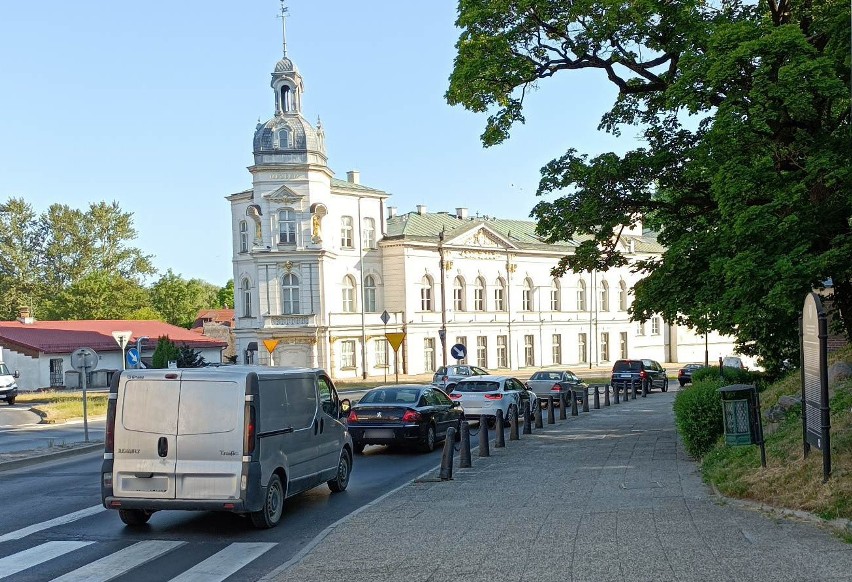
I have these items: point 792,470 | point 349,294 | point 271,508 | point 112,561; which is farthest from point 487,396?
point 349,294

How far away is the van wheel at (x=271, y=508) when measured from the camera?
35.6 ft

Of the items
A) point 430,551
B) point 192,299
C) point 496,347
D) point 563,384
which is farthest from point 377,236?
point 430,551

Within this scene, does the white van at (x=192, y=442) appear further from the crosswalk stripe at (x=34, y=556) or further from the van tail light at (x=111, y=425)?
the crosswalk stripe at (x=34, y=556)

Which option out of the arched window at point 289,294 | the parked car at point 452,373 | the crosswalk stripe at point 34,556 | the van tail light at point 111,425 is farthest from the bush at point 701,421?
the arched window at point 289,294

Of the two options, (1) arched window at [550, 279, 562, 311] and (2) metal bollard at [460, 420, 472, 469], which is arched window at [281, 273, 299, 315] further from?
(2) metal bollard at [460, 420, 472, 469]

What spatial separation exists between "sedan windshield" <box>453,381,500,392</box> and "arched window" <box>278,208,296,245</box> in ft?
109

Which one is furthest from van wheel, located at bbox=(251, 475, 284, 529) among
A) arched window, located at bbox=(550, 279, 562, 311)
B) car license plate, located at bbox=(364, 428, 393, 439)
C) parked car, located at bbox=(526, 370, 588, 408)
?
arched window, located at bbox=(550, 279, 562, 311)

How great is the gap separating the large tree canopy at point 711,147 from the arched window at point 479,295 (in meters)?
43.8

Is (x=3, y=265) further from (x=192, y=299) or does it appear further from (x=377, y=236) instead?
(x=377, y=236)

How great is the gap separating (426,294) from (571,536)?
5541 centimetres

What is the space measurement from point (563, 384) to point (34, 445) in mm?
19048

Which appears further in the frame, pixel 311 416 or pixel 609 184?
pixel 609 184

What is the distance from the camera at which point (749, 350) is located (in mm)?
24062

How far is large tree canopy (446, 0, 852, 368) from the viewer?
14438 mm
